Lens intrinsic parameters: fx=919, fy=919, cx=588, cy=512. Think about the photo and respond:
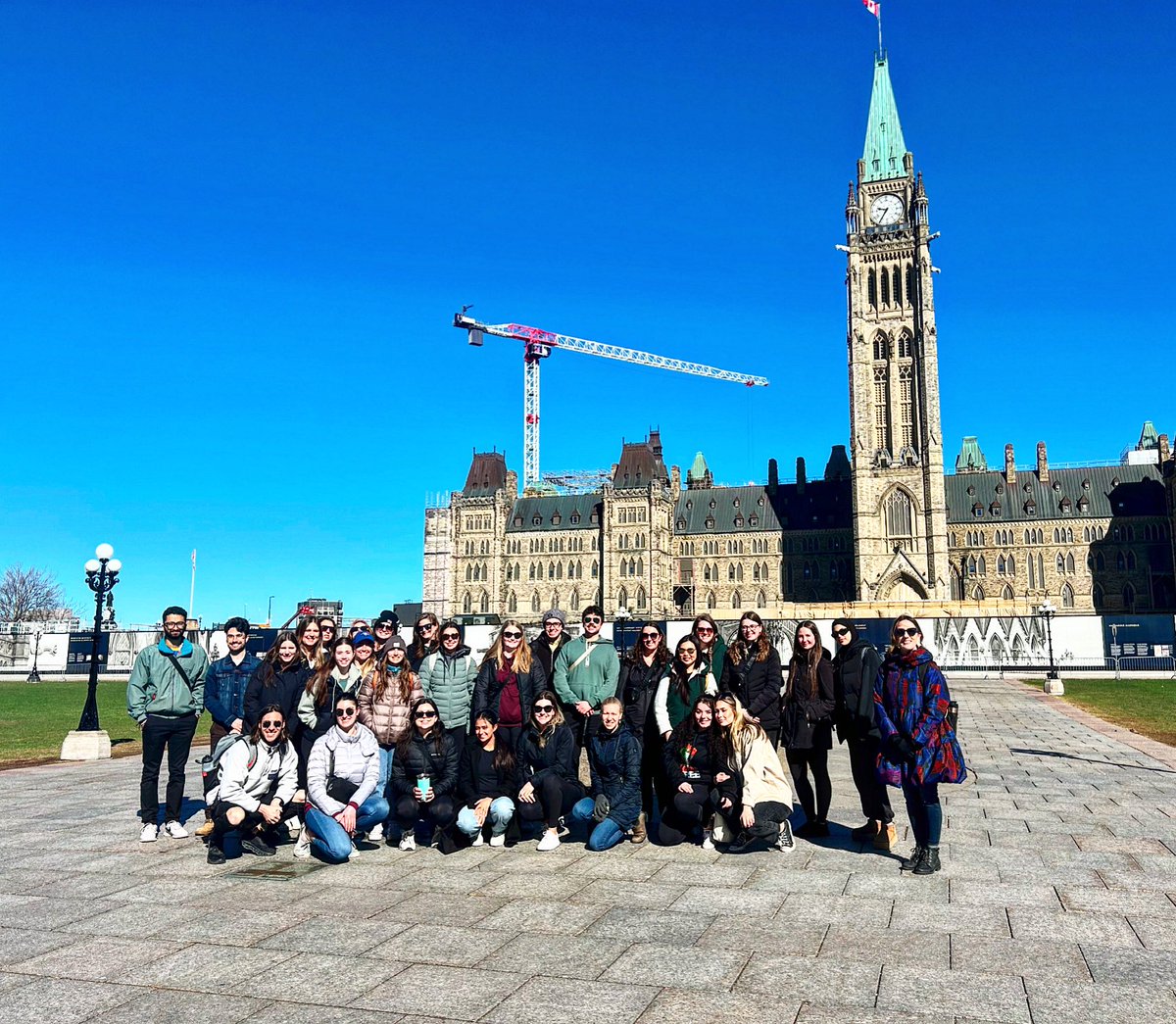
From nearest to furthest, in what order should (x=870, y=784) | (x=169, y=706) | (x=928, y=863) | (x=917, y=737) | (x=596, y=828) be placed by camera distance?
(x=917, y=737) < (x=928, y=863) < (x=870, y=784) < (x=596, y=828) < (x=169, y=706)

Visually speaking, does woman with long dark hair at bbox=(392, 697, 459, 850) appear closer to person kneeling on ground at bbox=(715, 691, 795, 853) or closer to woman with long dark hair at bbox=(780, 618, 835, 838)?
person kneeling on ground at bbox=(715, 691, 795, 853)

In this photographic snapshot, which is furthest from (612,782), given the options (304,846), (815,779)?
(304,846)

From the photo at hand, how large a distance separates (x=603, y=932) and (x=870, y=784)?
3445 mm

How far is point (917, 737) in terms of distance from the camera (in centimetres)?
752

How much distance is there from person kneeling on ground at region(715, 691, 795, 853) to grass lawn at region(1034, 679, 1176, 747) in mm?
12557

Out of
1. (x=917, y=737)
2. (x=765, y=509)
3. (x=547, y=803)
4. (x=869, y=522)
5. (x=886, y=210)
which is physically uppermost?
(x=886, y=210)

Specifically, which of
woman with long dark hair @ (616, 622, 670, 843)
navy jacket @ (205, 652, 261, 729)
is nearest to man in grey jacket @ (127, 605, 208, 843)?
navy jacket @ (205, 652, 261, 729)

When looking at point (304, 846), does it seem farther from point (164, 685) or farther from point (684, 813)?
point (684, 813)

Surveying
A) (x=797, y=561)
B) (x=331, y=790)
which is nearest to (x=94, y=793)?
(x=331, y=790)

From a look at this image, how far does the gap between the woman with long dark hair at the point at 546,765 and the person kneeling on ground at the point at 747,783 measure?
59.3 inches

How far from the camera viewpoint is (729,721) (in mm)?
8656

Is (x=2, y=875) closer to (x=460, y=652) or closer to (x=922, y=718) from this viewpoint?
(x=460, y=652)

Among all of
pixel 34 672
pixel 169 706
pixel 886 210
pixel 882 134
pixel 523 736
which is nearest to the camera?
→ pixel 523 736

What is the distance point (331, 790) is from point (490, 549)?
87.0 meters
